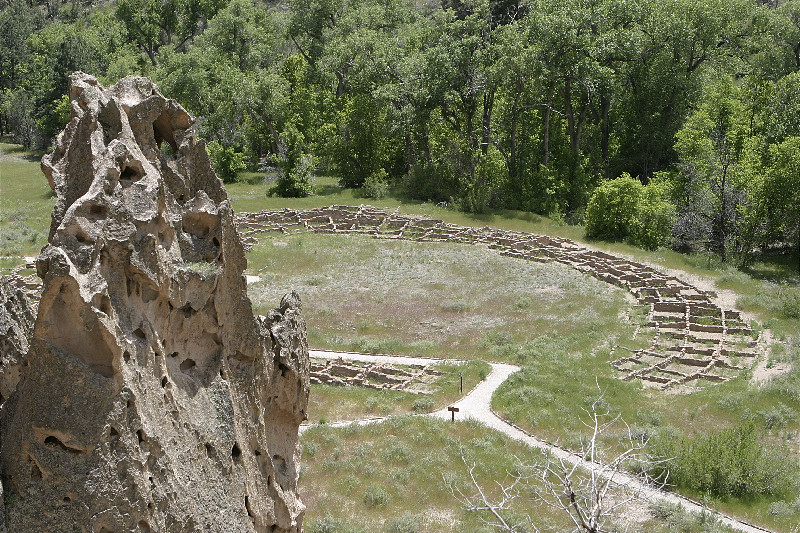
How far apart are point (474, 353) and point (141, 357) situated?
85.1 ft

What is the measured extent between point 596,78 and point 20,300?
52117mm

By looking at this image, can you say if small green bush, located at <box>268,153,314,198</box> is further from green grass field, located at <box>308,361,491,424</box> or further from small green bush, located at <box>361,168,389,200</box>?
green grass field, located at <box>308,361,491,424</box>

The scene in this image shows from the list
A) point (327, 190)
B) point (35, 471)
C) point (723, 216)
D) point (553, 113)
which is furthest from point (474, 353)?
point (327, 190)

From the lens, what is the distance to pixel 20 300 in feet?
46.0

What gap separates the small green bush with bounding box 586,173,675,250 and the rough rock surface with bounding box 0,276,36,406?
44882 mm

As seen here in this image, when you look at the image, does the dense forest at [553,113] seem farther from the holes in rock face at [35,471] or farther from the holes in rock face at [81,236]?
the holes in rock face at [35,471]

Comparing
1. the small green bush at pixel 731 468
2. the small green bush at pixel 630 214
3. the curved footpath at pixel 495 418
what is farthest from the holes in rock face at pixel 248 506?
the small green bush at pixel 630 214

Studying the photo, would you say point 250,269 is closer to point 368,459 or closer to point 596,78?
point 368,459

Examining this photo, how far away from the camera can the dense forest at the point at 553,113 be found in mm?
52281

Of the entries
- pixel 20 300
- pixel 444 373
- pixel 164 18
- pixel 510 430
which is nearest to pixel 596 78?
pixel 444 373

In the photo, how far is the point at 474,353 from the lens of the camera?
37.1m

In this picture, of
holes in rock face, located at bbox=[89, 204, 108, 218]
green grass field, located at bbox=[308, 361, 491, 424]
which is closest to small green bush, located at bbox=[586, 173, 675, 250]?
green grass field, located at bbox=[308, 361, 491, 424]

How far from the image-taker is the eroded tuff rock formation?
11.3 metres

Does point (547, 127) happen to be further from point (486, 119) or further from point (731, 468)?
point (731, 468)
